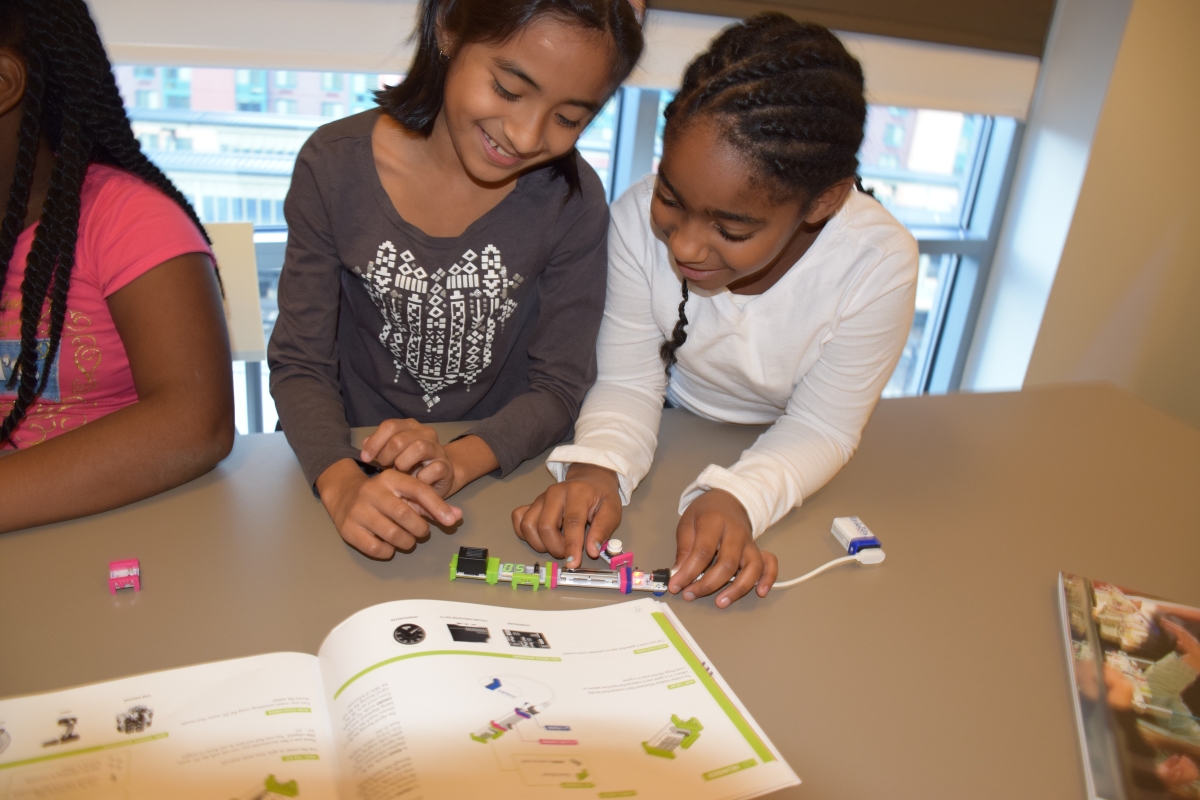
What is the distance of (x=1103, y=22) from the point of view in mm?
2143

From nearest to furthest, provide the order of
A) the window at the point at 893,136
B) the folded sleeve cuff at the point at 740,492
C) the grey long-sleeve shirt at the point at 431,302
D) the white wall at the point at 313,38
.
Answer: the folded sleeve cuff at the point at 740,492 < the grey long-sleeve shirt at the point at 431,302 < the white wall at the point at 313,38 < the window at the point at 893,136

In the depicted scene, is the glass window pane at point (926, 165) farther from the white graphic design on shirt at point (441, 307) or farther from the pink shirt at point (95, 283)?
the pink shirt at point (95, 283)

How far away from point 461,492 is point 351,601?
211 mm

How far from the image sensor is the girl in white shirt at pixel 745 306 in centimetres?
79

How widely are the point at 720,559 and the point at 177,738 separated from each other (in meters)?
0.45

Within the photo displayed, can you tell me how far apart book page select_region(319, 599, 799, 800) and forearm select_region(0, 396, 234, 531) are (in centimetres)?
30

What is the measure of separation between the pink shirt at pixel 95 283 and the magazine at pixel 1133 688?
0.93 metres

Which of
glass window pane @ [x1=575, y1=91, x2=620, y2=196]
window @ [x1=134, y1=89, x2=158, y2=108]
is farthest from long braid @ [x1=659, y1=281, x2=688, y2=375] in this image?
window @ [x1=134, y1=89, x2=158, y2=108]

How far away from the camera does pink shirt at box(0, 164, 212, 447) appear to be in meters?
0.84

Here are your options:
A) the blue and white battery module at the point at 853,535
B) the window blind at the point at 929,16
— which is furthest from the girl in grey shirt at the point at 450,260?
the window blind at the point at 929,16

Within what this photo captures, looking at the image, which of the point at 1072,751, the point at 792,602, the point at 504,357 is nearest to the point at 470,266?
the point at 504,357

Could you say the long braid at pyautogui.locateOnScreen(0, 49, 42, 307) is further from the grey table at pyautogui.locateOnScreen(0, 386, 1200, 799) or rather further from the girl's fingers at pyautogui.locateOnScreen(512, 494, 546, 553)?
the girl's fingers at pyautogui.locateOnScreen(512, 494, 546, 553)

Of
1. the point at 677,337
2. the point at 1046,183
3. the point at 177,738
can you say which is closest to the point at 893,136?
the point at 1046,183

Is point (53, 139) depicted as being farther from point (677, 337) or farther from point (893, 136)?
point (893, 136)
